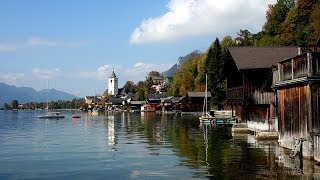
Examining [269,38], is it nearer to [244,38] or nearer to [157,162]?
[244,38]

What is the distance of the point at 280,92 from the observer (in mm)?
31766

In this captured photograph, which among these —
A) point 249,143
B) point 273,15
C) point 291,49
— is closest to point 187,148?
point 249,143

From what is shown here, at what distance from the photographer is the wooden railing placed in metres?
49.4

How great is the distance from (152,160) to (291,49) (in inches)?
1064

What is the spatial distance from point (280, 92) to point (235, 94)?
65.6ft

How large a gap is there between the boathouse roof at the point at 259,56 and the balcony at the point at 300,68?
1531cm

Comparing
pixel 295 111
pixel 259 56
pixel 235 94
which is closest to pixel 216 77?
pixel 235 94

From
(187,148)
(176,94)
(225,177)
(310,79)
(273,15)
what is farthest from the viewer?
(176,94)

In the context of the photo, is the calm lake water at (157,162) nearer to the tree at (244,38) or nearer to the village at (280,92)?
the village at (280,92)

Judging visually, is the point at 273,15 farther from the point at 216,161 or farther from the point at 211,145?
the point at 216,161

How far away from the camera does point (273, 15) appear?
108375 millimetres

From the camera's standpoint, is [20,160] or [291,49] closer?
[20,160]

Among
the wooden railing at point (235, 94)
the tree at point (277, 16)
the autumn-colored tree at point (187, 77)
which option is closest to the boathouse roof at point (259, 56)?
A: the wooden railing at point (235, 94)

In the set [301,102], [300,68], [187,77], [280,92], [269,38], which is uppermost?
[269,38]
